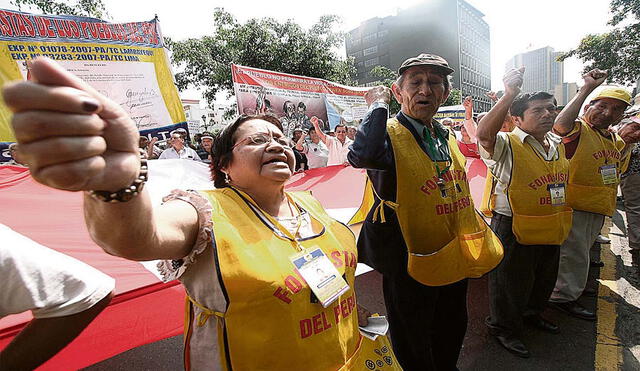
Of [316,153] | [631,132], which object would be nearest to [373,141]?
[631,132]

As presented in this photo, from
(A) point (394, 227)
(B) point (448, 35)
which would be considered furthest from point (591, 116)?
(B) point (448, 35)

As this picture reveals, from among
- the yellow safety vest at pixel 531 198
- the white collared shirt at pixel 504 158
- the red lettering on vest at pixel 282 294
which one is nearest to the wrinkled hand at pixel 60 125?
the red lettering on vest at pixel 282 294

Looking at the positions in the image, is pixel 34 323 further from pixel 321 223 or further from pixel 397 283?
pixel 397 283

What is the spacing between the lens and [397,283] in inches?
73.7

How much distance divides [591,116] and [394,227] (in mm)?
2624

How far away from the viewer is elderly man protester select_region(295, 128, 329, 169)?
640 centimetres

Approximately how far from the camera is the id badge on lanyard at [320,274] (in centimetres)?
112

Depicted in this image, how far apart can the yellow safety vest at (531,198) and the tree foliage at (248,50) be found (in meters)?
13.2

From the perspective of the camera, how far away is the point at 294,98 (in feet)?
23.9

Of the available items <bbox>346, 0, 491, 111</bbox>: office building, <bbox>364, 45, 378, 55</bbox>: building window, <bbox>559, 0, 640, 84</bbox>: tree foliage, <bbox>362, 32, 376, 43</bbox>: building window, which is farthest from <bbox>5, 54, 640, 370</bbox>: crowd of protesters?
<bbox>362, 32, 376, 43</bbox>: building window

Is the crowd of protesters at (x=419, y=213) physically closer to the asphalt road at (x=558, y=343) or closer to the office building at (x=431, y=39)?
the asphalt road at (x=558, y=343)

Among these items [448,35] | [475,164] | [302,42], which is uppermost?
[448,35]

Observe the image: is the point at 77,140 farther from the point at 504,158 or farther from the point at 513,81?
the point at 504,158

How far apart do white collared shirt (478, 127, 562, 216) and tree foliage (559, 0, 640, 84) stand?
18.4 metres
